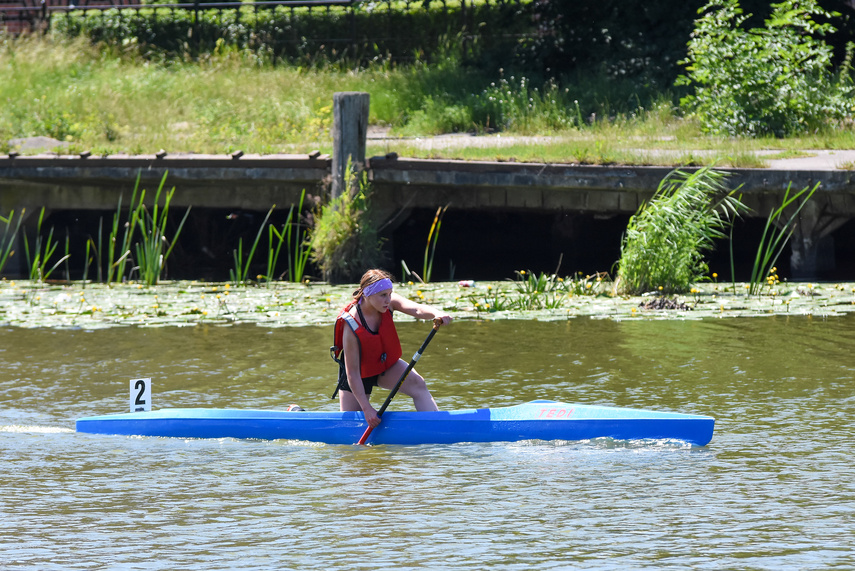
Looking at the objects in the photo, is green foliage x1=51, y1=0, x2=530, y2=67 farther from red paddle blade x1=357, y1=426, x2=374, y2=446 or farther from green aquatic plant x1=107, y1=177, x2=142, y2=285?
red paddle blade x1=357, y1=426, x2=374, y2=446

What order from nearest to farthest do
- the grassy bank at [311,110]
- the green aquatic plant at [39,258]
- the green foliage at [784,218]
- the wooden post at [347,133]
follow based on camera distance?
the green foliage at [784,218] → the green aquatic plant at [39,258] → the wooden post at [347,133] → the grassy bank at [311,110]

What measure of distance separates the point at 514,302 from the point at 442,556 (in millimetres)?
6271

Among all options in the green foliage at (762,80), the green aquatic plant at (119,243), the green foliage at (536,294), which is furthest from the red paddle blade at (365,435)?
the green foliage at (762,80)

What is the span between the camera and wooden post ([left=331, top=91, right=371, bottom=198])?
12.4m

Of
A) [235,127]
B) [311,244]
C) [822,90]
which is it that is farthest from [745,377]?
[235,127]

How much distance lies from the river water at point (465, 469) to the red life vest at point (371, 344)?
1.78ft

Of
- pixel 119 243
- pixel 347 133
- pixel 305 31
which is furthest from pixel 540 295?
pixel 305 31

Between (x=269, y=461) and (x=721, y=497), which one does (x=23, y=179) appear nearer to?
(x=269, y=461)

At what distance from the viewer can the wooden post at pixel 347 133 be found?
12.4 meters

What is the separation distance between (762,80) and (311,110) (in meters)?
6.85

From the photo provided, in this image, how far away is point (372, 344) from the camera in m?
6.78

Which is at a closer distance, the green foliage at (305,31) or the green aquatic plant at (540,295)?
the green aquatic plant at (540,295)

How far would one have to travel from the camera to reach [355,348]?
6.66 m

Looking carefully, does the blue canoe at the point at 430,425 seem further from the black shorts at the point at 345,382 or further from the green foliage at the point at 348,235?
the green foliage at the point at 348,235
